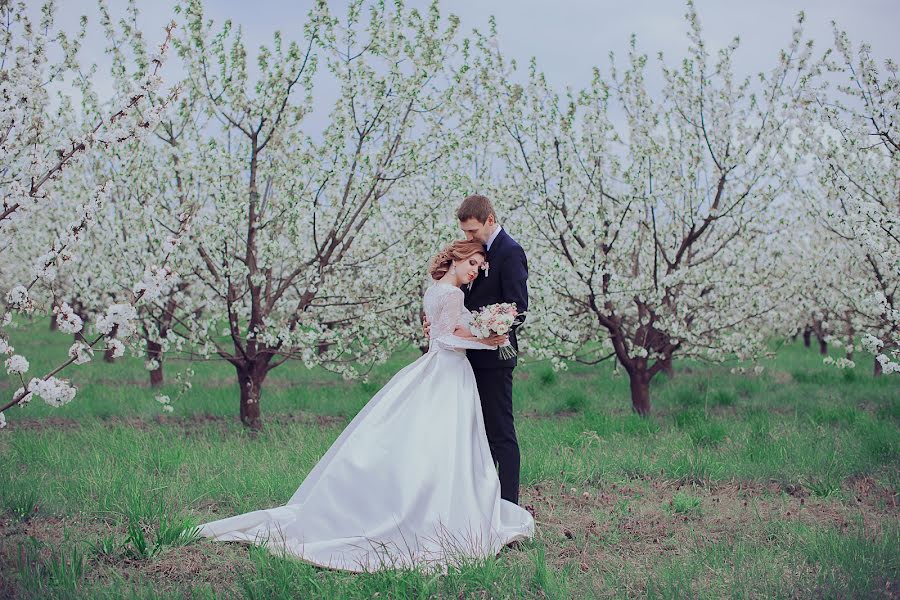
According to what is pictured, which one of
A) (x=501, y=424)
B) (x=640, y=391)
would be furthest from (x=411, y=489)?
(x=640, y=391)

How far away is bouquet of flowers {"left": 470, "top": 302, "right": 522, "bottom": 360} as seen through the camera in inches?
171

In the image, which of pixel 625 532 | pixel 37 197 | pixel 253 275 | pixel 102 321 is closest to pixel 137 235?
pixel 253 275

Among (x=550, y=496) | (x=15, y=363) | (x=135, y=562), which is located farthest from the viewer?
(x=550, y=496)

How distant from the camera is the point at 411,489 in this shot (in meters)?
4.25

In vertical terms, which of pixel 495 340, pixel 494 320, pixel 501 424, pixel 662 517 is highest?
pixel 494 320

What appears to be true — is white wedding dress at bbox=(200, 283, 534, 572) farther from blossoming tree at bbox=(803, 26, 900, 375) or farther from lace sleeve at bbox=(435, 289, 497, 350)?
blossoming tree at bbox=(803, 26, 900, 375)

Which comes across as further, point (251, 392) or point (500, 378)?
point (251, 392)

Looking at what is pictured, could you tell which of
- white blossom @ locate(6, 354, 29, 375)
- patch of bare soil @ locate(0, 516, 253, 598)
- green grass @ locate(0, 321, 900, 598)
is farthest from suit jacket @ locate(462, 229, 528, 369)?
white blossom @ locate(6, 354, 29, 375)

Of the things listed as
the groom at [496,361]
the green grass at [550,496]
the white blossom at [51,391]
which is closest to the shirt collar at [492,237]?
the groom at [496,361]

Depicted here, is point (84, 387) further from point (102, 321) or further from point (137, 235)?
point (102, 321)

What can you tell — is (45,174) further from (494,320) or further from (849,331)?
(849,331)

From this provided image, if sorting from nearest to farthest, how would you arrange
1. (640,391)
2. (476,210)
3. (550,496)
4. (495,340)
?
(495,340)
(476,210)
(550,496)
(640,391)

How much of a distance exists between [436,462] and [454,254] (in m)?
1.29

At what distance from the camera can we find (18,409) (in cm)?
901
